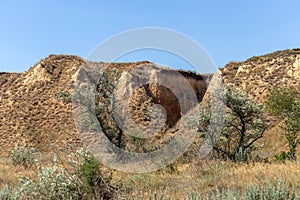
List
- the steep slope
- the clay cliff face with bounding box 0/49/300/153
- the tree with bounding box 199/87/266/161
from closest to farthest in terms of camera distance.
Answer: the tree with bounding box 199/87/266/161 < the steep slope < the clay cliff face with bounding box 0/49/300/153

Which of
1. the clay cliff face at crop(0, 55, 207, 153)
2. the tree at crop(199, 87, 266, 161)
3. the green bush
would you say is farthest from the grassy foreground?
the clay cliff face at crop(0, 55, 207, 153)

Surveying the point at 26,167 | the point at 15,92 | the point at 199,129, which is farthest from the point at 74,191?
the point at 15,92

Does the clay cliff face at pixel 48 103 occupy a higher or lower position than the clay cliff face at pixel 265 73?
lower

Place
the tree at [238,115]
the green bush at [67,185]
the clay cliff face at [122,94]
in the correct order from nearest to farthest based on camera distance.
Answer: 1. the green bush at [67,185]
2. the tree at [238,115]
3. the clay cliff face at [122,94]

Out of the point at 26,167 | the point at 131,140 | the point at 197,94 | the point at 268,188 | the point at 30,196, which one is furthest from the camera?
the point at 197,94

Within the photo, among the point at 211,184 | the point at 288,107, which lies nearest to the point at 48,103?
the point at 288,107

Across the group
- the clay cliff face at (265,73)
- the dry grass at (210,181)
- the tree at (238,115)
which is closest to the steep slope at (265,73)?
the clay cliff face at (265,73)

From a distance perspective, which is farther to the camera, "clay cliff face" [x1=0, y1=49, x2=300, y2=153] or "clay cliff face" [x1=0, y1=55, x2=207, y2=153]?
"clay cliff face" [x1=0, y1=55, x2=207, y2=153]

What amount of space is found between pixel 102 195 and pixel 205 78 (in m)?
40.7

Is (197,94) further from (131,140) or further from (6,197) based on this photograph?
(6,197)

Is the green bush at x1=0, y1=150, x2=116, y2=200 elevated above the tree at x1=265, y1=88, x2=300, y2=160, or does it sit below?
below

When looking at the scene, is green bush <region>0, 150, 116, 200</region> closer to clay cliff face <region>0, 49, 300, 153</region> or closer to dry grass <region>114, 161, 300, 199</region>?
dry grass <region>114, 161, 300, 199</region>

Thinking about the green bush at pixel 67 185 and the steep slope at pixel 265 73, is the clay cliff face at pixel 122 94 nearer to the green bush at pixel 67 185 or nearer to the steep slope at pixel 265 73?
the steep slope at pixel 265 73

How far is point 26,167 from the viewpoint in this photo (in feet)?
46.2
